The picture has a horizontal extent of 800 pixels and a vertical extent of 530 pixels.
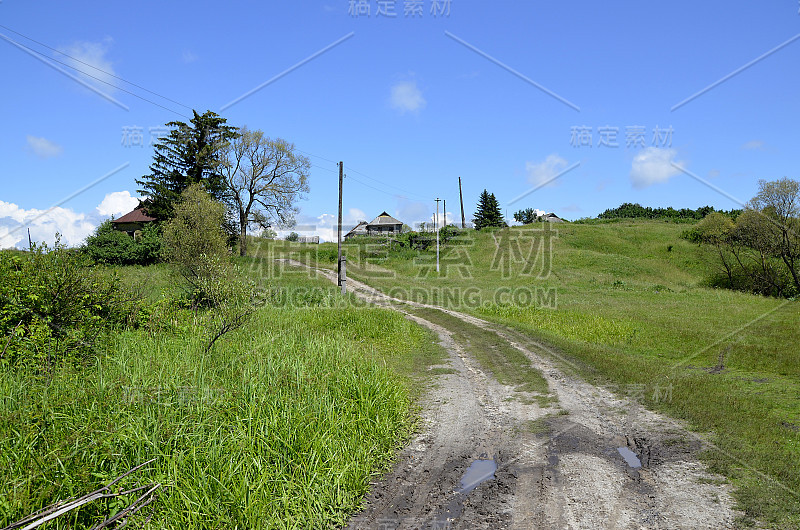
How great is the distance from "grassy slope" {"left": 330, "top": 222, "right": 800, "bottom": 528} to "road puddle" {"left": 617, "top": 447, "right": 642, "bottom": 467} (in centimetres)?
94

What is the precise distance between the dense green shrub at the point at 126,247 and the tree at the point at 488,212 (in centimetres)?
5223

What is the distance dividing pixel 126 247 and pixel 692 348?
1878 inches

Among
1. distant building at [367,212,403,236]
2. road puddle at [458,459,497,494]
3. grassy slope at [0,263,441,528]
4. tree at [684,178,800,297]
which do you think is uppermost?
distant building at [367,212,403,236]

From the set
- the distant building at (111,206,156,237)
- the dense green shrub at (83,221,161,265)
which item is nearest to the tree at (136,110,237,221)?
the dense green shrub at (83,221,161,265)

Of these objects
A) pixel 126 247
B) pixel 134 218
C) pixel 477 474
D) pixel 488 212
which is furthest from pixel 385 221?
pixel 477 474

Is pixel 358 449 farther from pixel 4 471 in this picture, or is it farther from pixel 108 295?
pixel 108 295

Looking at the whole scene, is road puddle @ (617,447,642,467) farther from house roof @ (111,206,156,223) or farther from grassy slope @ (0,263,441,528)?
house roof @ (111,206,156,223)

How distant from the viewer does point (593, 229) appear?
57.9 m

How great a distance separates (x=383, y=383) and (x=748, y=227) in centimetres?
3767

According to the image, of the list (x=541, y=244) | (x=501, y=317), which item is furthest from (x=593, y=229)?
(x=501, y=317)

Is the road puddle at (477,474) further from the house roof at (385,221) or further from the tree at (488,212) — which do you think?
the house roof at (385,221)

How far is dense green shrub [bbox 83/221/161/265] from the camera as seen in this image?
43906mm

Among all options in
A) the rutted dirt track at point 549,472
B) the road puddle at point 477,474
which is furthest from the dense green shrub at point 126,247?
the road puddle at point 477,474

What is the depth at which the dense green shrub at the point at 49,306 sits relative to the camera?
936cm
